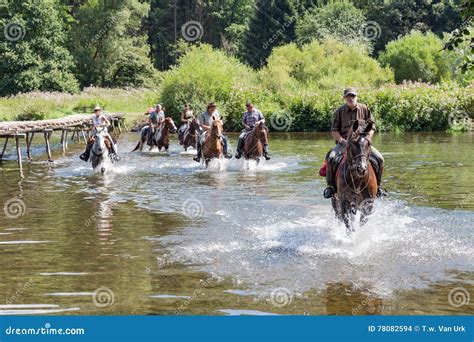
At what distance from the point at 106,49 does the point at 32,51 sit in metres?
8.93

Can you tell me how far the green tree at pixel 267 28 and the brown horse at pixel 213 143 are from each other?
5153 centimetres

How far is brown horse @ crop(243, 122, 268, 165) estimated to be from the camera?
23016mm

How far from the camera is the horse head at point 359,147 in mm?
10766

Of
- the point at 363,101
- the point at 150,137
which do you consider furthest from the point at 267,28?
the point at 150,137

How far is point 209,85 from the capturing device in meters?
47.2

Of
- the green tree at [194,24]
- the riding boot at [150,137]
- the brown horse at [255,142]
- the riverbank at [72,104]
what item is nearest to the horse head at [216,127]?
the brown horse at [255,142]

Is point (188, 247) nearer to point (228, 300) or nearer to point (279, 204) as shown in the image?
point (228, 300)

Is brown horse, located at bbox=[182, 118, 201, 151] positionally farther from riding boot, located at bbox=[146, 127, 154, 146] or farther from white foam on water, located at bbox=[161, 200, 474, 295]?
white foam on water, located at bbox=[161, 200, 474, 295]

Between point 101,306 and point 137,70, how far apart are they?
2765 inches

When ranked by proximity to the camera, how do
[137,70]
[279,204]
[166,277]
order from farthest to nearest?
[137,70]
[279,204]
[166,277]

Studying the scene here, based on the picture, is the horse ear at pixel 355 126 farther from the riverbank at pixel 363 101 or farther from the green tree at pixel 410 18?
the green tree at pixel 410 18

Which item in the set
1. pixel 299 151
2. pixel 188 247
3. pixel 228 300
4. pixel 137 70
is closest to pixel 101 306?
pixel 228 300

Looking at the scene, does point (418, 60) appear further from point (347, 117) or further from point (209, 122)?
point (347, 117)

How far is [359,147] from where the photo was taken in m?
10.8
